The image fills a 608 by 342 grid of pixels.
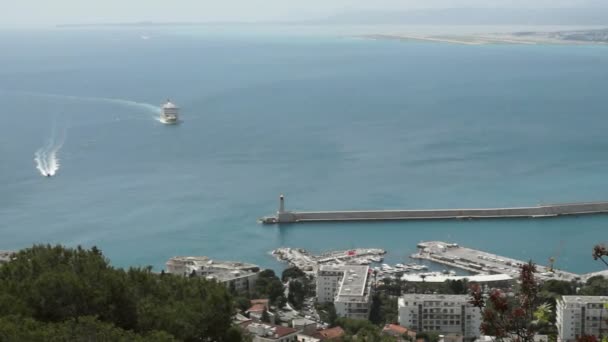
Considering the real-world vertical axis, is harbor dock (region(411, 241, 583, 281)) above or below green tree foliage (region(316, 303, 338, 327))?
above

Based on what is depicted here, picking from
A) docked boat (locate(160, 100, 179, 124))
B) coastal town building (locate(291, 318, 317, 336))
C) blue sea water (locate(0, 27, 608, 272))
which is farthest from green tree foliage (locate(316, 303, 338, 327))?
docked boat (locate(160, 100, 179, 124))

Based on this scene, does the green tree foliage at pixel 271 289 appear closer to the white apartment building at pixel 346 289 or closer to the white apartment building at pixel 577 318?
the white apartment building at pixel 346 289

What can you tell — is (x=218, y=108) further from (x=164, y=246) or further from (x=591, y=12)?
(x=591, y=12)

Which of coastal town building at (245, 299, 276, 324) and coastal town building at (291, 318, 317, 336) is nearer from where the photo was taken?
coastal town building at (291, 318, 317, 336)

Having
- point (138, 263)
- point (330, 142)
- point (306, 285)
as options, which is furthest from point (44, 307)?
point (330, 142)

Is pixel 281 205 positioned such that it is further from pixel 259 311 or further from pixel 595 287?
pixel 595 287

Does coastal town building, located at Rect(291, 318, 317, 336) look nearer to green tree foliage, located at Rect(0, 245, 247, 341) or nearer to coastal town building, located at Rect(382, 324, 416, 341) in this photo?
coastal town building, located at Rect(382, 324, 416, 341)
